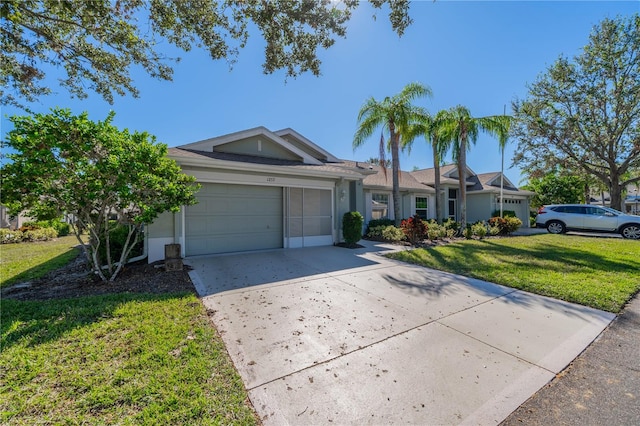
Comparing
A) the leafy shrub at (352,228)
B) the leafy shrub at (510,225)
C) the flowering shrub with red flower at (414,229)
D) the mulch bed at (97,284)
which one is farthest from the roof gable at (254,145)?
the leafy shrub at (510,225)

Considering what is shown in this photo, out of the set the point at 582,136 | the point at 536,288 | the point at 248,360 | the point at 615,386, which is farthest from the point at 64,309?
the point at 582,136

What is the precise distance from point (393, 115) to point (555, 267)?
810 centimetres

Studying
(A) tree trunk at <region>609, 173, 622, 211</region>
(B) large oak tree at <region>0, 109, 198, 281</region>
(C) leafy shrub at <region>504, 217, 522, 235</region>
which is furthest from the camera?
(A) tree trunk at <region>609, 173, 622, 211</region>

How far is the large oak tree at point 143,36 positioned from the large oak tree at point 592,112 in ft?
54.7

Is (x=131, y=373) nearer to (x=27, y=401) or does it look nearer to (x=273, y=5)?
(x=27, y=401)

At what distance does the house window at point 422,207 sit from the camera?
1751 centimetres

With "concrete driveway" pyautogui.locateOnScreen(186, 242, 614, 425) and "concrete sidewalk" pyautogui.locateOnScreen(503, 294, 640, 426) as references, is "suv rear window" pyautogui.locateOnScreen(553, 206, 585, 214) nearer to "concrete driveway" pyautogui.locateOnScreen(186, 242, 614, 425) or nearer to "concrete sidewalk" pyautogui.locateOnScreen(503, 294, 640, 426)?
"concrete driveway" pyautogui.locateOnScreen(186, 242, 614, 425)

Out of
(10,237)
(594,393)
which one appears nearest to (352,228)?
(594,393)

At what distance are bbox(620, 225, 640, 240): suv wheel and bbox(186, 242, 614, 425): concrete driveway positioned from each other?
13.8 meters

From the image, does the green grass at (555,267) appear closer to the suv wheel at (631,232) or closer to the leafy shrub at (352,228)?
the leafy shrub at (352,228)

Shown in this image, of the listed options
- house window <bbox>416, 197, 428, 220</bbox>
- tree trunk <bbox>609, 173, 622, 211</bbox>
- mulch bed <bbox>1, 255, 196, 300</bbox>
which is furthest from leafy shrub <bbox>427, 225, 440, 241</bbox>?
tree trunk <bbox>609, 173, 622, 211</bbox>

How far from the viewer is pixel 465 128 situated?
12852 mm

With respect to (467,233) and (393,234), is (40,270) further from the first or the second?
(467,233)

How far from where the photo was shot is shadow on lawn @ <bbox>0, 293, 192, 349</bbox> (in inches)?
130
